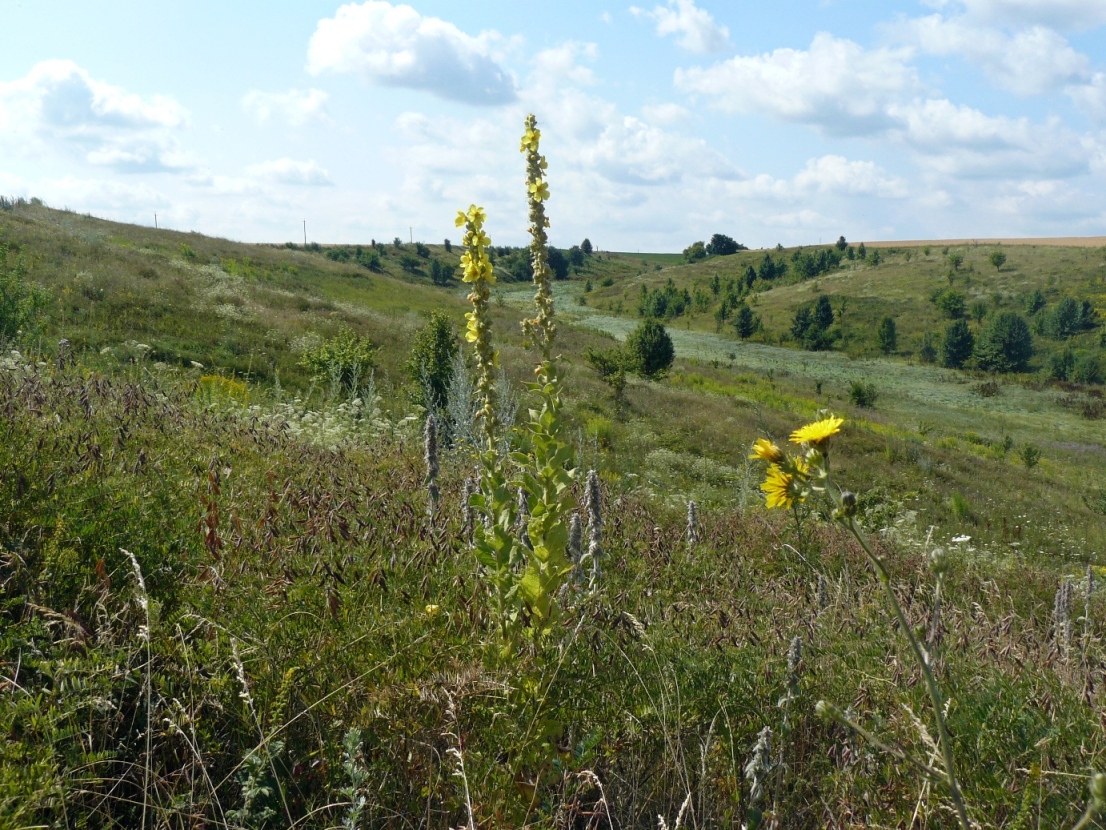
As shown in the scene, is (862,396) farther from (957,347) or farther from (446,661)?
(446,661)

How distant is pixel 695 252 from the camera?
153875mm

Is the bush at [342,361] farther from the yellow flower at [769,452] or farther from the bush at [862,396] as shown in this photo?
the bush at [862,396]

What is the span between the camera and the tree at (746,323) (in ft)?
279

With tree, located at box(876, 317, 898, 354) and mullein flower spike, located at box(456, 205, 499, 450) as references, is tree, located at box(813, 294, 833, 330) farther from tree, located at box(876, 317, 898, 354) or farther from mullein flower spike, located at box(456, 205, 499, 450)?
mullein flower spike, located at box(456, 205, 499, 450)

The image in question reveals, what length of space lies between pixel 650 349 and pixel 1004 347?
55135 millimetres

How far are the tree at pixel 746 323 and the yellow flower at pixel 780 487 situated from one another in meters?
86.8

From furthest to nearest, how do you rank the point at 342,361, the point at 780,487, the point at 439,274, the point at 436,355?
the point at 439,274 < the point at 436,355 < the point at 342,361 < the point at 780,487

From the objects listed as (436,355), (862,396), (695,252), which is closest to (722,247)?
(695,252)

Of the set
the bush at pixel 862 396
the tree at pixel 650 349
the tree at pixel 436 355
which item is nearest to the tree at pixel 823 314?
the bush at pixel 862 396

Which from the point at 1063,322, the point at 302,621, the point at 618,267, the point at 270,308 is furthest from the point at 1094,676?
the point at 618,267

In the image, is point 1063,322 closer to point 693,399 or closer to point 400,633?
point 693,399

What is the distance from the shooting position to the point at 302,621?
260 cm

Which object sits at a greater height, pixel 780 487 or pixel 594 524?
pixel 780 487

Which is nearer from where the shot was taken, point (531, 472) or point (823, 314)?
point (531, 472)
